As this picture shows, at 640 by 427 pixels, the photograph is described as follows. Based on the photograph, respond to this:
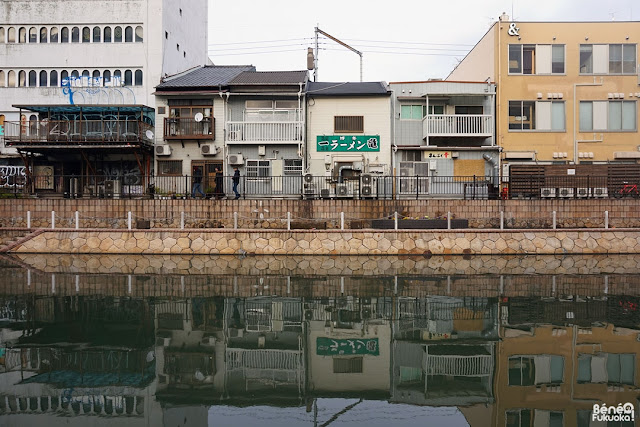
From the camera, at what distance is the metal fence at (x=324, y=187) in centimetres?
2273

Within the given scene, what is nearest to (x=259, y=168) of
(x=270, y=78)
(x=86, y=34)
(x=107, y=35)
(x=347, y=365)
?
(x=270, y=78)

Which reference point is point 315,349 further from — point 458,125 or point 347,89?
point 347,89

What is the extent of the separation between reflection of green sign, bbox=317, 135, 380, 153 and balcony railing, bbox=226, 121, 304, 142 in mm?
1499

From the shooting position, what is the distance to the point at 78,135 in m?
25.3

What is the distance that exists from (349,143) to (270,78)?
5.94 metres

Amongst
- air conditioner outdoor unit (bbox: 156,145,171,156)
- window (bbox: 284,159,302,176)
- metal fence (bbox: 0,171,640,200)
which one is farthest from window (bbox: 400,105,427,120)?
air conditioner outdoor unit (bbox: 156,145,171,156)

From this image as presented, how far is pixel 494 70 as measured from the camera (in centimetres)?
2722

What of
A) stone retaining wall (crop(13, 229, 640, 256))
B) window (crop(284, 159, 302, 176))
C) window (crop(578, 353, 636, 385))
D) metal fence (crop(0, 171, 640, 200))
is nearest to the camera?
window (crop(578, 353, 636, 385))

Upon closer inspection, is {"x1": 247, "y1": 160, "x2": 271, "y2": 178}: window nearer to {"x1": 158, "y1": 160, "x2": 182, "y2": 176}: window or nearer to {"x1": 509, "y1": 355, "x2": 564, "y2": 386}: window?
{"x1": 158, "y1": 160, "x2": 182, "y2": 176}: window

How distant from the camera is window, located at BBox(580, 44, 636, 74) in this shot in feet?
87.8

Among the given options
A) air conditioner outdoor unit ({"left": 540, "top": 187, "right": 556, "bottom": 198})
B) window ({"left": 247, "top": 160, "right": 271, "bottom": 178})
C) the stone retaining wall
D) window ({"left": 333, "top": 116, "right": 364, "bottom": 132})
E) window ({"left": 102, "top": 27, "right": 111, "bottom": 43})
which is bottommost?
the stone retaining wall

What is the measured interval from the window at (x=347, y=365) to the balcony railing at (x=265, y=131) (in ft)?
61.2

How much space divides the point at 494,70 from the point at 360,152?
917 centimetres

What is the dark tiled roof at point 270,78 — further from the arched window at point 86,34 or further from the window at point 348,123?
the arched window at point 86,34
